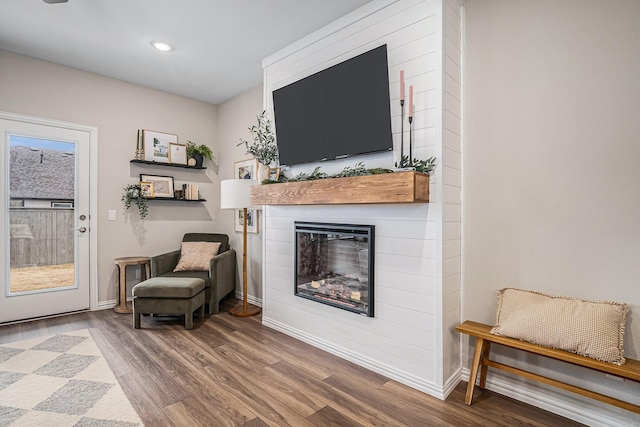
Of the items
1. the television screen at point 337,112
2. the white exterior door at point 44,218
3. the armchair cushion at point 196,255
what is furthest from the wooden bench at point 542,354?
the white exterior door at point 44,218

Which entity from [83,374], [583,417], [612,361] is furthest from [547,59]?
[83,374]

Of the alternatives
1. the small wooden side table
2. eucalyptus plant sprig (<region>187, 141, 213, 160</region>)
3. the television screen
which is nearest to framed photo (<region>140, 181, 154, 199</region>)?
eucalyptus plant sprig (<region>187, 141, 213, 160</region>)

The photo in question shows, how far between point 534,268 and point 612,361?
58 cm

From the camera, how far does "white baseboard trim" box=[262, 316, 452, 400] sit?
2.07 meters

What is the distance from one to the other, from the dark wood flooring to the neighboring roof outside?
54.9 inches

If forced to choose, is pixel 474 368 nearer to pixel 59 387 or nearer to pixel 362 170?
pixel 362 170

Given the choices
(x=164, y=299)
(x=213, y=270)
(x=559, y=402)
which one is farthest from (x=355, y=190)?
(x=164, y=299)

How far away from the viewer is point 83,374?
2299 millimetres

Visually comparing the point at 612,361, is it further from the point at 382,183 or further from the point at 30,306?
the point at 30,306

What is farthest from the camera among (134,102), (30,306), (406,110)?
(134,102)

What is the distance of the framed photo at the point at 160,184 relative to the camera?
414 centimetres

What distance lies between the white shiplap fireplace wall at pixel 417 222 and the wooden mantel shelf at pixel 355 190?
226 mm

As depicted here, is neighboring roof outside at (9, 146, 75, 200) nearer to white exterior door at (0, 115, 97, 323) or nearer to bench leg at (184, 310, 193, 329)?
white exterior door at (0, 115, 97, 323)

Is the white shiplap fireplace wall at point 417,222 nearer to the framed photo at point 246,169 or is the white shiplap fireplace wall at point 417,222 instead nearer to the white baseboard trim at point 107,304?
the framed photo at point 246,169
